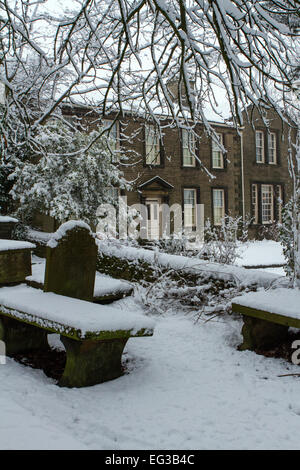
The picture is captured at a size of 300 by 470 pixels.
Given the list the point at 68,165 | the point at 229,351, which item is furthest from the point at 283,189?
the point at 229,351

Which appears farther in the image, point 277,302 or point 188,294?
point 188,294

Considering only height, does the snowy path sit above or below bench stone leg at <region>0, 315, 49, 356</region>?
below

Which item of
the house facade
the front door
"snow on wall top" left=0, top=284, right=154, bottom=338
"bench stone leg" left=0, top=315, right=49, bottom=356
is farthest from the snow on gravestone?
the front door

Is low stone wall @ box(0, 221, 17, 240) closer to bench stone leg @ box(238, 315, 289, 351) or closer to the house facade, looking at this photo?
the house facade

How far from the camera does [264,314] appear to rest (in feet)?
15.1

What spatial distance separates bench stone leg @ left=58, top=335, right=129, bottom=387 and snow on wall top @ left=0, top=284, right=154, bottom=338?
22 centimetres

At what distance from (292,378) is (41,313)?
8.34 ft

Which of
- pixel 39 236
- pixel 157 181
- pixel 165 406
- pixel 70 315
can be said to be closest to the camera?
pixel 165 406

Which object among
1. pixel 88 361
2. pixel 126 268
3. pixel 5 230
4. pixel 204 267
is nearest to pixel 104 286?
pixel 204 267

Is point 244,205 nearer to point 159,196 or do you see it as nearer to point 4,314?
point 159,196

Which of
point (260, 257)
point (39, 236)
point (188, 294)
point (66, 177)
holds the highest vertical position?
point (66, 177)

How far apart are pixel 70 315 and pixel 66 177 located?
9.75 meters

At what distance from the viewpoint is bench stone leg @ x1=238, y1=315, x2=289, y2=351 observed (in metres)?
4.88

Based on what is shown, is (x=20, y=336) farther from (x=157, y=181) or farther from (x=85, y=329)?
(x=157, y=181)
